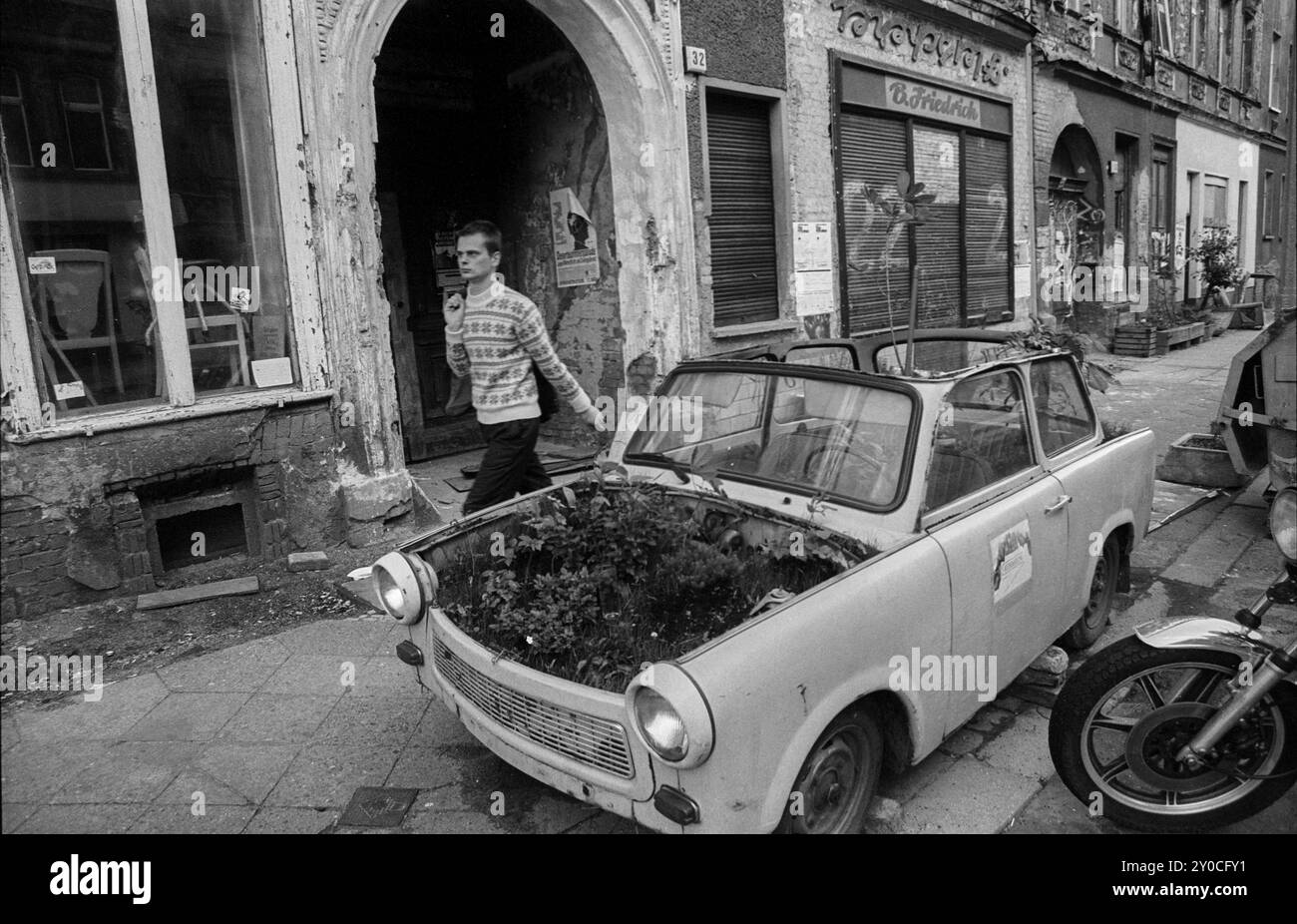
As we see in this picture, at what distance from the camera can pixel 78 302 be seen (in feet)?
16.9

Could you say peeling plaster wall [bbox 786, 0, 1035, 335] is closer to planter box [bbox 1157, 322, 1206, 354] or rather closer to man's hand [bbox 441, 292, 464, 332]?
man's hand [bbox 441, 292, 464, 332]

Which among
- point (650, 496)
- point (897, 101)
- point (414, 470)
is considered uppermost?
point (897, 101)

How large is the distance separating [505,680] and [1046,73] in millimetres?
14595

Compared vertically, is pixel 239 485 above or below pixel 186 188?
below

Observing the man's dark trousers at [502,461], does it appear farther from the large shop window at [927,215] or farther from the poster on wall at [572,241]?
the large shop window at [927,215]

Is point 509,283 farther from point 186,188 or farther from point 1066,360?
point 1066,360

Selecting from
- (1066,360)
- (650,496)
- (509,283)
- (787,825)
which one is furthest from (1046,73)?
(787,825)

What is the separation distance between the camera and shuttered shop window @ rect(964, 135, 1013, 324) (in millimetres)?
12547

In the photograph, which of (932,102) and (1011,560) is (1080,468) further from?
(932,102)

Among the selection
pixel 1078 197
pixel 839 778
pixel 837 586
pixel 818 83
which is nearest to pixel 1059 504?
pixel 837 586

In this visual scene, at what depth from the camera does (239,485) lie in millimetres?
5711

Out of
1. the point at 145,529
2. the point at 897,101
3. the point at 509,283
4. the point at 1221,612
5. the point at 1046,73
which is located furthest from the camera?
the point at 1046,73

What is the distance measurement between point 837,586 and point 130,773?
109 inches

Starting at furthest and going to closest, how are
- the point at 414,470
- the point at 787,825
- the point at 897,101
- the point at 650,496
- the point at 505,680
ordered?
the point at 897,101 < the point at 414,470 < the point at 650,496 < the point at 505,680 < the point at 787,825
